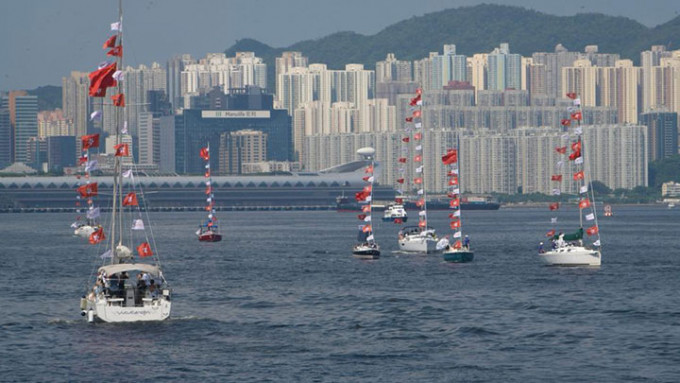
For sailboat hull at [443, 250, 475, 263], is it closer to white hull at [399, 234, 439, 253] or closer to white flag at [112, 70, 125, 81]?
white hull at [399, 234, 439, 253]

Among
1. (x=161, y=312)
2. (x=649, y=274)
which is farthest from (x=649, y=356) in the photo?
(x=649, y=274)

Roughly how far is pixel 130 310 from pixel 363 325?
27.8 ft

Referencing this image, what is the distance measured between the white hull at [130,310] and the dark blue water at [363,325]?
1.15 ft

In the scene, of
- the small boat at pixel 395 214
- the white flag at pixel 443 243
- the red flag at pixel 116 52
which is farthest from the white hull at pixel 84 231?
the red flag at pixel 116 52

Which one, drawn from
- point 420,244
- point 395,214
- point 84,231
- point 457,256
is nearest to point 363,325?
point 457,256

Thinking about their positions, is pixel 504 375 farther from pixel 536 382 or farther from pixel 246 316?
pixel 246 316

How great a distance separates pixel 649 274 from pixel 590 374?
36.7 metres

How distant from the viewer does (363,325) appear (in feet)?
180

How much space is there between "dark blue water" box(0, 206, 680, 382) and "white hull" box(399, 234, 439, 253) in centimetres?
616

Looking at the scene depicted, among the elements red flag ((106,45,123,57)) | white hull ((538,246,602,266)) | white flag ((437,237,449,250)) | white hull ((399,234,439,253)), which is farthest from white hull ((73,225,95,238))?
red flag ((106,45,123,57))

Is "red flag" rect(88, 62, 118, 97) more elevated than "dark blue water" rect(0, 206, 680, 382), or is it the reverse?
"red flag" rect(88, 62, 118, 97)

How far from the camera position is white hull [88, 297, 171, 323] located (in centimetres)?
5197

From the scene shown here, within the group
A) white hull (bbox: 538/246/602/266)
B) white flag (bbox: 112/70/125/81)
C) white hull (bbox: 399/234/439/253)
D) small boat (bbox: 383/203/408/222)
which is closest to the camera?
white flag (bbox: 112/70/125/81)

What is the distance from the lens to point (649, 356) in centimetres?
4684
